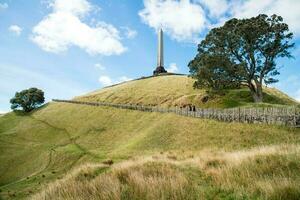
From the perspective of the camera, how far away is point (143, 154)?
29.3 m

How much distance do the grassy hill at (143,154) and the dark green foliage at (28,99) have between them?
278 inches

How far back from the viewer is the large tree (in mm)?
47344

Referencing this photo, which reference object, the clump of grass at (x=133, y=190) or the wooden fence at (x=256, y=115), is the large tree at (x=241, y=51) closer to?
the wooden fence at (x=256, y=115)

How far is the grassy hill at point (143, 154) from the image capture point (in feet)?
30.8

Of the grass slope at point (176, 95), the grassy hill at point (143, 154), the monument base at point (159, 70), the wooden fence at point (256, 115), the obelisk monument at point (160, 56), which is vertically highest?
the obelisk monument at point (160, 56)

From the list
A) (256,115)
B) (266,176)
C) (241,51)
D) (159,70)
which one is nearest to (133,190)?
(266,176)

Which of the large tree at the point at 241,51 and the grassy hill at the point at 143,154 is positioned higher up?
the large tree at the point at 241,51

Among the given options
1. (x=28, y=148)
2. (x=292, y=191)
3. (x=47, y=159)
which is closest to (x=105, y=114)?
(x=28, y=148)

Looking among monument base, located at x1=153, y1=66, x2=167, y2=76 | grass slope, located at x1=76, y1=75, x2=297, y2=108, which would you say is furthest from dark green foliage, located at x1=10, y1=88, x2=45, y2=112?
monument base, located at x1=153, y1=66, x2=167, y2=76

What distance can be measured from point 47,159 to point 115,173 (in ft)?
94.2

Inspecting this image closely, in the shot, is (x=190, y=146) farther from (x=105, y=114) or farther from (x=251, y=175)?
(x=105, y=114)

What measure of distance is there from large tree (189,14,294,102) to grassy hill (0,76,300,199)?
526 cm

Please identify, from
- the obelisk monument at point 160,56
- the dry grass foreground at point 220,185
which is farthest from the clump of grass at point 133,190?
the obelisk monument at point 160,56

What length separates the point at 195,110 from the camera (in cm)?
4425
